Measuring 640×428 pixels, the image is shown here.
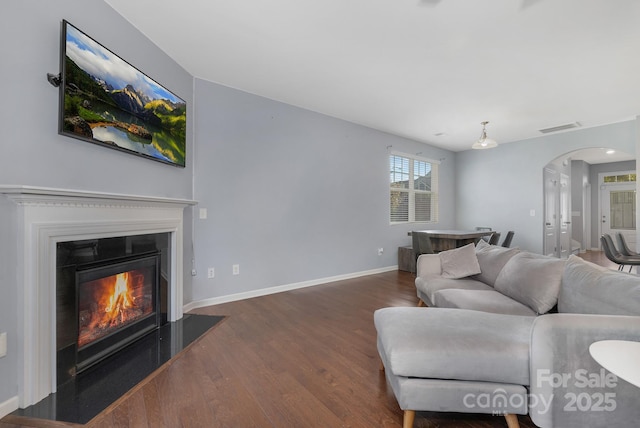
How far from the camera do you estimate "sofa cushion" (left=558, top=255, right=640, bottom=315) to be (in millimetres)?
1386

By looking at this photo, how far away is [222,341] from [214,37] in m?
2.77

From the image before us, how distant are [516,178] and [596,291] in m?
5.49

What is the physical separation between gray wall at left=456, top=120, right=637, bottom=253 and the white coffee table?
5704mm

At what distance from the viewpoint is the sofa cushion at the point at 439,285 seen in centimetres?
271

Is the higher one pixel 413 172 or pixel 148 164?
pixel 413 172

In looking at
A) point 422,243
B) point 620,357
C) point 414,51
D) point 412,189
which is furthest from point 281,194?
point 620,357

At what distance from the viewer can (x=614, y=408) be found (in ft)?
3.96

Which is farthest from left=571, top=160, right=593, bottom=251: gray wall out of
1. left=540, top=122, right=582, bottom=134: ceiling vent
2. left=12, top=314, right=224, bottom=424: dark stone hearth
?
left=12, top=314, right=224, bottom=424: dark stone hearth

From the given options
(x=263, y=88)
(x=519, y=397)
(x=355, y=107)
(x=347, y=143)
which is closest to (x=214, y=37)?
(x=263, y=88)

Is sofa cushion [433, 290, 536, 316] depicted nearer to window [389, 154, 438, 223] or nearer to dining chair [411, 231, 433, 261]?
dining chair [411, 231, 433, 261]

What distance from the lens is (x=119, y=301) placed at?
2.27 m

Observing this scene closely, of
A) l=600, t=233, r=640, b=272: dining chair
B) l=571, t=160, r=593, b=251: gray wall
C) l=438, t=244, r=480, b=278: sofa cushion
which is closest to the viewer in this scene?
l=438, t=244, r=480, b=278: sofa cushion

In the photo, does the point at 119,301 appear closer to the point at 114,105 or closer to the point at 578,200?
the point at 114,105

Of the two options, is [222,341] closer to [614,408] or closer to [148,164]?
[148,164]
